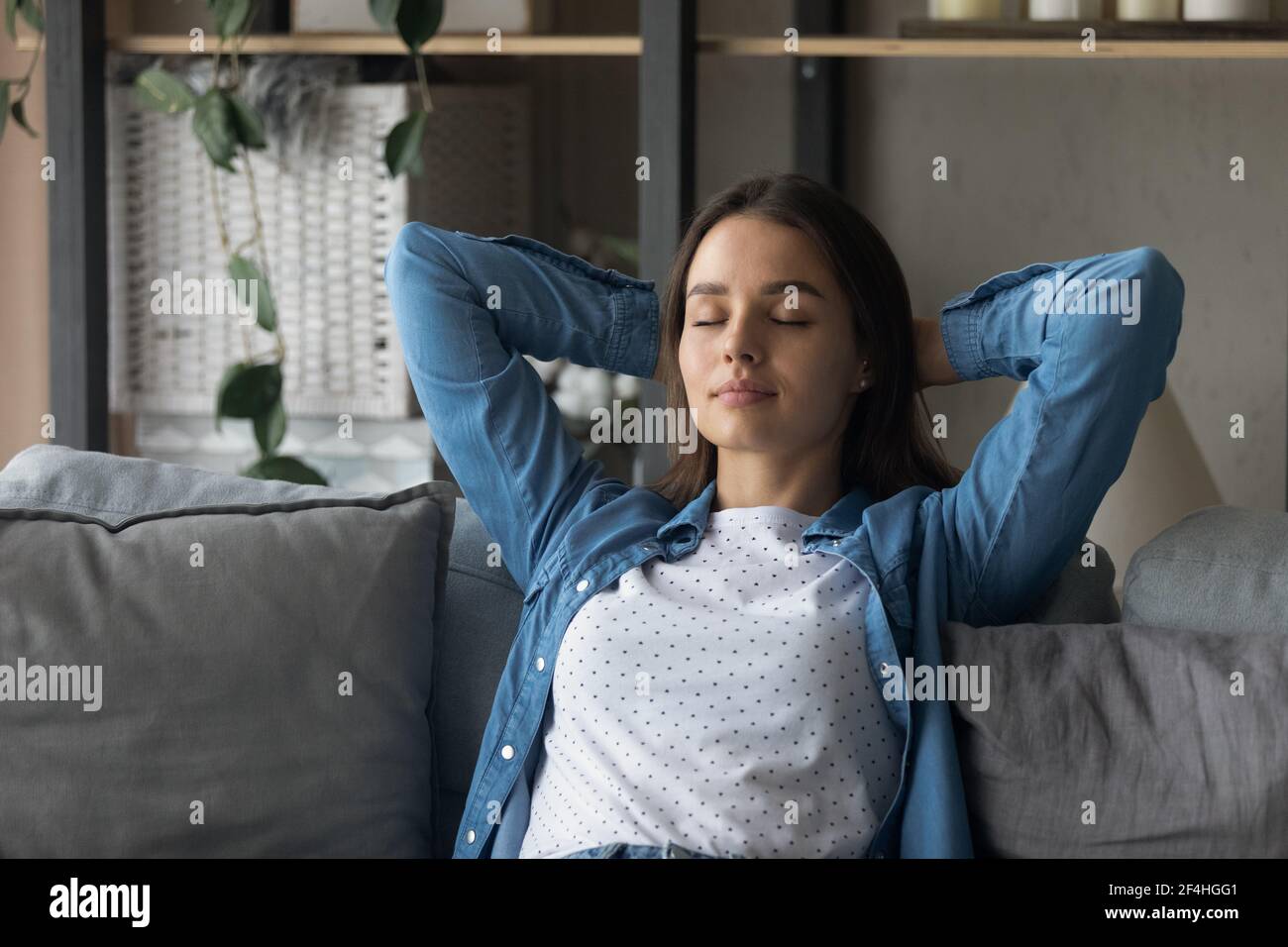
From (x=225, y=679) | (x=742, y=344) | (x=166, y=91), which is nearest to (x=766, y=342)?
(x=742, y=344)

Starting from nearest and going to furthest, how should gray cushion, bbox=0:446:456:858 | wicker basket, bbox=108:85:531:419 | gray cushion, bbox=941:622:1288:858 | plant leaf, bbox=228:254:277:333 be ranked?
1. gray cushion, bbox=941:622:1288:858
2. gray cushion, bbox=0:446:456:858
3. plant leaf, bbox=228:254:277:333
4. wicker basket, bbox=108:85:531:419

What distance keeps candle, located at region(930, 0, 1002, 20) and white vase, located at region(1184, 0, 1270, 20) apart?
301 millimetres

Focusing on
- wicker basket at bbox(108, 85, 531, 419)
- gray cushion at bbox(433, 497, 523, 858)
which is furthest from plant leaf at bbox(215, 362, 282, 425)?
gray cushion at bbox(433, 497, 523, 858)

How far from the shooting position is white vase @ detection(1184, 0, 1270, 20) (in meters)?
2.24

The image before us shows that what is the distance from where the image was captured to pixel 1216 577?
132 cm

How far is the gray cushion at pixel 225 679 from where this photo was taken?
129 centimetres

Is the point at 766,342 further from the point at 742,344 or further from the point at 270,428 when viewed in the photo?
the point at 270,428

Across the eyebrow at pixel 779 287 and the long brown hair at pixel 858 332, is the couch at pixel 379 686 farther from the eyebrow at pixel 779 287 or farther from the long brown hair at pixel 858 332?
the eyebrow at pixel 779 287

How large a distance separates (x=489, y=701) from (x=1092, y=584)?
2.03ft

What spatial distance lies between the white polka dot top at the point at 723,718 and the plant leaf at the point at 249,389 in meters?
1.31

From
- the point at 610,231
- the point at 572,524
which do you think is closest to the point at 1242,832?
the point at 572,524

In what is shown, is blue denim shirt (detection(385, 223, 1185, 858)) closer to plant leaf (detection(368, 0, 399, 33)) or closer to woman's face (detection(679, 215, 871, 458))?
woman's face (detection(679, 215, 871, 458))

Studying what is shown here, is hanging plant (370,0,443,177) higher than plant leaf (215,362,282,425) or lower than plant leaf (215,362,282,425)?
higher

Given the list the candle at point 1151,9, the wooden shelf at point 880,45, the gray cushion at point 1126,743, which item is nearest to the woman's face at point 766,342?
the gray cushion at point 1126,743
